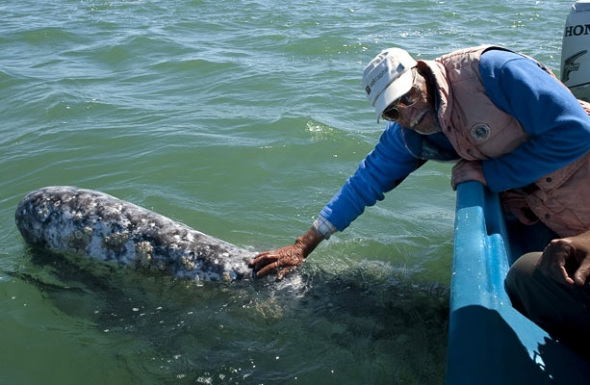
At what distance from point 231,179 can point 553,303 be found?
477 centimetres

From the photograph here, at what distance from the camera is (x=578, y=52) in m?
5.32

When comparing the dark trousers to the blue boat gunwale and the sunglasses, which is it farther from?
the sunglasses

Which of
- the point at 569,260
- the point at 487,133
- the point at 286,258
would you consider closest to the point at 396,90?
the point at 487,133

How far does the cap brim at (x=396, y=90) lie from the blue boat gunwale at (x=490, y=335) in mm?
812

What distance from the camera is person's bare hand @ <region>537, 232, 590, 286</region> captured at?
243cm

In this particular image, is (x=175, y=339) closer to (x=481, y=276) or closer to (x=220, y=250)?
(x=220, y=250)

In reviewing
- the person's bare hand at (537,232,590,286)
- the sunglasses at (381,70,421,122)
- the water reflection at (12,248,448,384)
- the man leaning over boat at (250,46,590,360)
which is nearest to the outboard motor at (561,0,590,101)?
the man leaning over boat at (250,46,590,360)

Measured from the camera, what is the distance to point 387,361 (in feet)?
13.2

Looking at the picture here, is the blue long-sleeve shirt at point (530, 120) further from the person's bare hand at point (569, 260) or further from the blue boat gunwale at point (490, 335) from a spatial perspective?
the person's bare hand at point (569, 260)

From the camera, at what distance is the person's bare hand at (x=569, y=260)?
243cm

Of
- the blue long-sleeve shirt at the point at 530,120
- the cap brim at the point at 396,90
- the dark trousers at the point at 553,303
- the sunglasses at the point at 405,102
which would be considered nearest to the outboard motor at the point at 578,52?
the blue long-sleeve shirt at the point at 530,120

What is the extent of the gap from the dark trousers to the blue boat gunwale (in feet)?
0.27

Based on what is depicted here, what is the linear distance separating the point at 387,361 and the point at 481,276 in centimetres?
127

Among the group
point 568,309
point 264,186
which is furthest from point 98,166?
point 568,309
